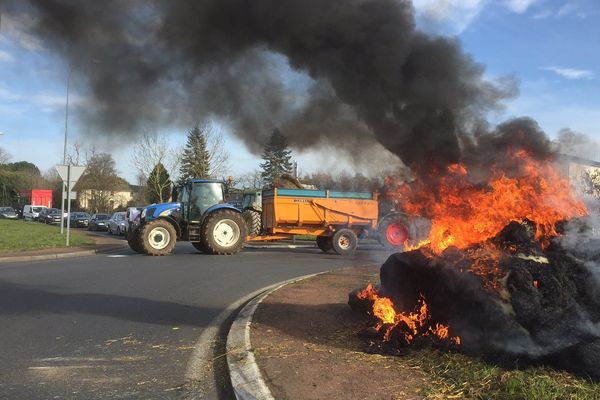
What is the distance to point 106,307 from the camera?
767cm

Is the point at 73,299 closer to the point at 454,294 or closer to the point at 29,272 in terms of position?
the point at 29,272

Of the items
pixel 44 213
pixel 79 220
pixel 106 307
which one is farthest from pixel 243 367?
pixel 44 213

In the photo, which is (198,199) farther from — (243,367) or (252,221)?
(243,367)

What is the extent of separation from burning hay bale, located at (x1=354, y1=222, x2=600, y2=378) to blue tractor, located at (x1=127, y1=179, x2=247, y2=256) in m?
12.2

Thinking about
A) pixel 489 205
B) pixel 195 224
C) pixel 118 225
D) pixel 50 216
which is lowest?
pixel 118 225

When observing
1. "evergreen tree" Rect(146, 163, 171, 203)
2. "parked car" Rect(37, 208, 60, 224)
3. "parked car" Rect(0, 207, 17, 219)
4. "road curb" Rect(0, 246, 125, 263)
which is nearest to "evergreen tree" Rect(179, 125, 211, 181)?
"evergreen tree" Rect(146, 163, 171, 203)

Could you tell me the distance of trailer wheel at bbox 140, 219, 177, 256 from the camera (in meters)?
16.3

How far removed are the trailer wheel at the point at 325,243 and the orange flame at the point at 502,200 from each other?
1372cm

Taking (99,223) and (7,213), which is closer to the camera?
(99,223)

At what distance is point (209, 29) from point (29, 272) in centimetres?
940

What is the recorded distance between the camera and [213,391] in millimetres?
4230

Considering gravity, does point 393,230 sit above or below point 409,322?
above

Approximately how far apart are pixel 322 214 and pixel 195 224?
4.56 m

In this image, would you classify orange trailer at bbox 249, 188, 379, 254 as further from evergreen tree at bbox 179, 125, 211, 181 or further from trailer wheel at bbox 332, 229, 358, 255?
evergreen tree at bbox 179, 125, 211, 181
